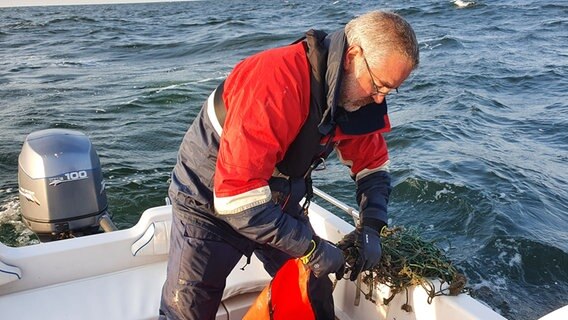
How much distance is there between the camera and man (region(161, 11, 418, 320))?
2.24 m

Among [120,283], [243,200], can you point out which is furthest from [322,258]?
[120,283]

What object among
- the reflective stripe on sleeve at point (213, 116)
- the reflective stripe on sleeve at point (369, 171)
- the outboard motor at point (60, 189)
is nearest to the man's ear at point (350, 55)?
the reflective stripe on sleeve at point (213, 116)

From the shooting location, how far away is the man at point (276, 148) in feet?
7.34

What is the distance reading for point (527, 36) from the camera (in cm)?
1628

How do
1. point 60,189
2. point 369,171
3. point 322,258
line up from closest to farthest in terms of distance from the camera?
1. point 322,258
2. point 369,171
3. point 60,189

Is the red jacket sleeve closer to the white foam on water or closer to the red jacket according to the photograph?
the red jacket

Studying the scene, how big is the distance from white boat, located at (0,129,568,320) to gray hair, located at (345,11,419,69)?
1314mm

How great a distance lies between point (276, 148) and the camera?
2.28 meters

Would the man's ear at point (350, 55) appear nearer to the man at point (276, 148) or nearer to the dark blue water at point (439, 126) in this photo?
the man at point (276, 148)

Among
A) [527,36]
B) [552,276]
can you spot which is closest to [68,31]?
[527,36]

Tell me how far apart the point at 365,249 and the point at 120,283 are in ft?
5.03

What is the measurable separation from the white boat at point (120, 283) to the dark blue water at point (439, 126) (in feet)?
7.48

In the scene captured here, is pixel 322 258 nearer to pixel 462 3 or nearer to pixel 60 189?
pixel 60 189

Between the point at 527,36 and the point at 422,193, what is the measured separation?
11.3 m
